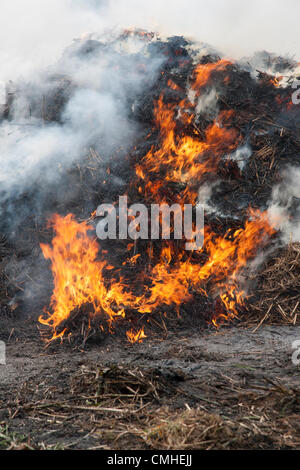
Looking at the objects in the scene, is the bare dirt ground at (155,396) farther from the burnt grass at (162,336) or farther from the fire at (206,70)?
the fire at (206,70)

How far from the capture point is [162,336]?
4922 mm

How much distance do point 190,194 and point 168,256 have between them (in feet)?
3.13

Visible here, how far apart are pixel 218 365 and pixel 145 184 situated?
120 inches

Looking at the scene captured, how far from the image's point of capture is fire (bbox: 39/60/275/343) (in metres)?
5.14

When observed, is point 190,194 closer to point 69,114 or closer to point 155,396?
point 69,114

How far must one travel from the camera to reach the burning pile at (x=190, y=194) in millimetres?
5250

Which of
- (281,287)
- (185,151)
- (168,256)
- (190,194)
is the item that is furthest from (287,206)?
(168,256)

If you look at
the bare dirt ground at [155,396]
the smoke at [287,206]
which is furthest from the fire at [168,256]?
the bare dirt ground at [155,396]

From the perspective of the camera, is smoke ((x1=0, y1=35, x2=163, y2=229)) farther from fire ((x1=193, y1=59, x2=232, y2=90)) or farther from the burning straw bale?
the burning straw bale

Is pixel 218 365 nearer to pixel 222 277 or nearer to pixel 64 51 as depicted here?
pixel 222 277

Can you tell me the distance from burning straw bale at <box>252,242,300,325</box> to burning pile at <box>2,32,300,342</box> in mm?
245

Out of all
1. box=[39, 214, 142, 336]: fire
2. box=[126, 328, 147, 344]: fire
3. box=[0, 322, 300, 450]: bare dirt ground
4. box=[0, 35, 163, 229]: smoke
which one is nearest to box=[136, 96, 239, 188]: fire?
box=[0, 35, 163, 229]: smoke

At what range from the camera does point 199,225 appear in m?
5.78
